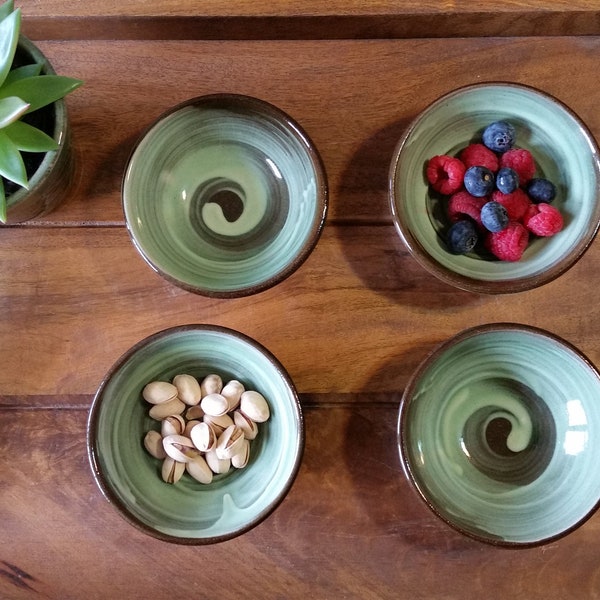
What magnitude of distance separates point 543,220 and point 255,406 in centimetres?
39

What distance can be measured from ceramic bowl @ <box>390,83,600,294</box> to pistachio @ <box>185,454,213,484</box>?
34 cm

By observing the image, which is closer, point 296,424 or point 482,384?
point 296,424

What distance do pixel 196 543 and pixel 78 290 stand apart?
33cm

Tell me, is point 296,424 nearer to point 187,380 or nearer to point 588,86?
point 187,380

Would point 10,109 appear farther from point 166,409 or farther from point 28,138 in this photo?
point 166,409

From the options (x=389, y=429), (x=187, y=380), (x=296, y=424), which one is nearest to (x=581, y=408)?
(x=389, y=429)

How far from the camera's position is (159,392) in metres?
0.87

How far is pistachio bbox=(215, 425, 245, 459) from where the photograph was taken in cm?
85

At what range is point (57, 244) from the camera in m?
0.91

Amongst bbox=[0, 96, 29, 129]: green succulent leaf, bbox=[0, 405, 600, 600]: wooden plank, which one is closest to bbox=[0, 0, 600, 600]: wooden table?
bbox=[0, 405, 600, 600]: wooden plank

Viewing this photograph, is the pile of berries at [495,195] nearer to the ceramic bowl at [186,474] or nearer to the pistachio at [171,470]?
the ceramic bowl at [186,474]

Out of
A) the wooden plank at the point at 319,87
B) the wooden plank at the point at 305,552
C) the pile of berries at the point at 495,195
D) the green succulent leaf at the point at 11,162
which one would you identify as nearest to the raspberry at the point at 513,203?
the pile of berries at the point at 495,195

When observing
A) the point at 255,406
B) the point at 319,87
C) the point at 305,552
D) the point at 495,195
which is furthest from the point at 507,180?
the point at 305,552

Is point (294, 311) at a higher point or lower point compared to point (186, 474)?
higher
